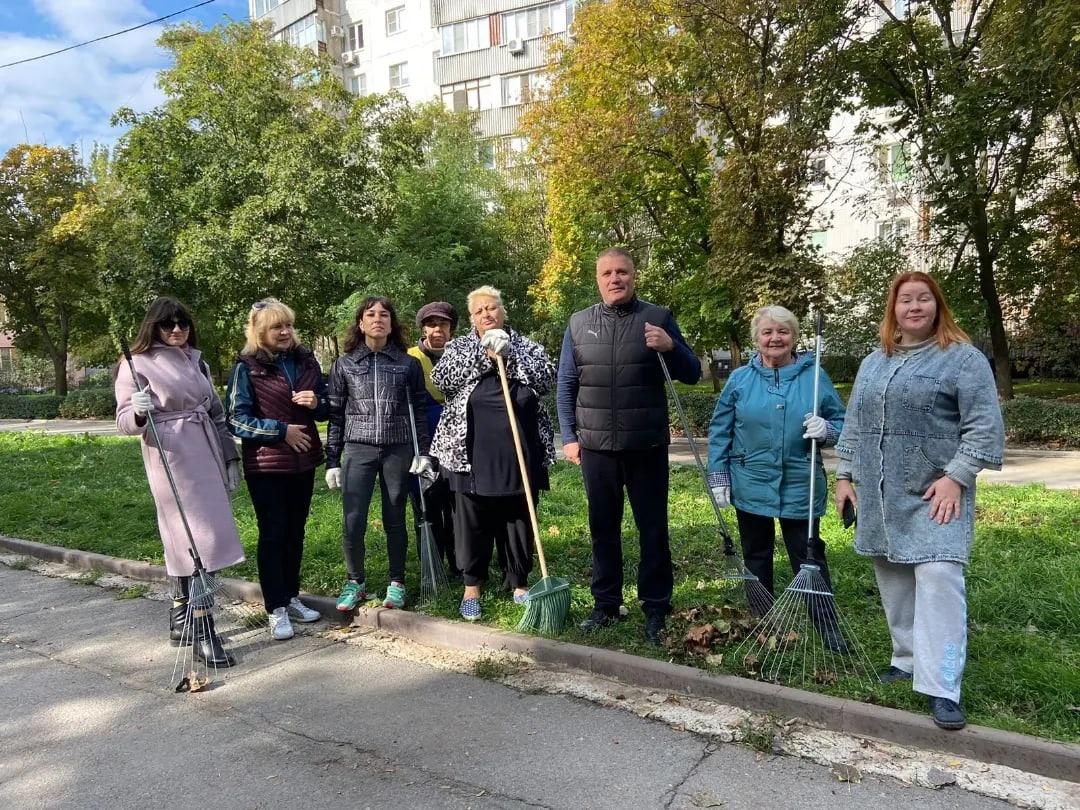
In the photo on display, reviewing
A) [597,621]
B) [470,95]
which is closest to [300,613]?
[597,621]

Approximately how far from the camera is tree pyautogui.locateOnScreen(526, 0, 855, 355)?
12641 millimetres

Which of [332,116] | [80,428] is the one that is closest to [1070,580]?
[332,116]

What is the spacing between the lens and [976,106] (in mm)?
10398

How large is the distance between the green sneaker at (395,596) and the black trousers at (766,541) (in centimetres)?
221

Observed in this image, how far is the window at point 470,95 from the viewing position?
32.3 m

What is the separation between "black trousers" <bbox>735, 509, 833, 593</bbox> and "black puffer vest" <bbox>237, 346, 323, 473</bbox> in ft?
8.70


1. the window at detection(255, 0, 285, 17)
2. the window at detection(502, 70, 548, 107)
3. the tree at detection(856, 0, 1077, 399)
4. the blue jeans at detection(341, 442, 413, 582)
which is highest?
the window at detection(255, 0, 285, 17)

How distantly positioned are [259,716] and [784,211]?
39.9ft

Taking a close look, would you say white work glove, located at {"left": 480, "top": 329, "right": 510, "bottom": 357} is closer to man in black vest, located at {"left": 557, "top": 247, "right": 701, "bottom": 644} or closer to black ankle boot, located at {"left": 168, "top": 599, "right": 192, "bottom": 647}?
man in black vest, located at {"left": 557, "top": 247, "right": 701, "bottom": 644}

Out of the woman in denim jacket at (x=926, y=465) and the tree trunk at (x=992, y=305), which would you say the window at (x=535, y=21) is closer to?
the tree trunk at (x=992, y=305)

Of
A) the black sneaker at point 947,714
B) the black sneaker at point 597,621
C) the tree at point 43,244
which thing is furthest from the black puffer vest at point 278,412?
the tree at point 43,244

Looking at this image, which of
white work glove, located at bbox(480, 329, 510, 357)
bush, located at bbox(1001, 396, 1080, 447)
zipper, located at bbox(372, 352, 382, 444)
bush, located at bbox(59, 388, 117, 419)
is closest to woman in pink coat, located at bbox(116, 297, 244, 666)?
zipper, located at bbox(372, 352, 382, 444)

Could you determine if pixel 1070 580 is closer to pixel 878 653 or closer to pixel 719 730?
pixel 878 653

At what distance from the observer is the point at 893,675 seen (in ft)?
11.8
